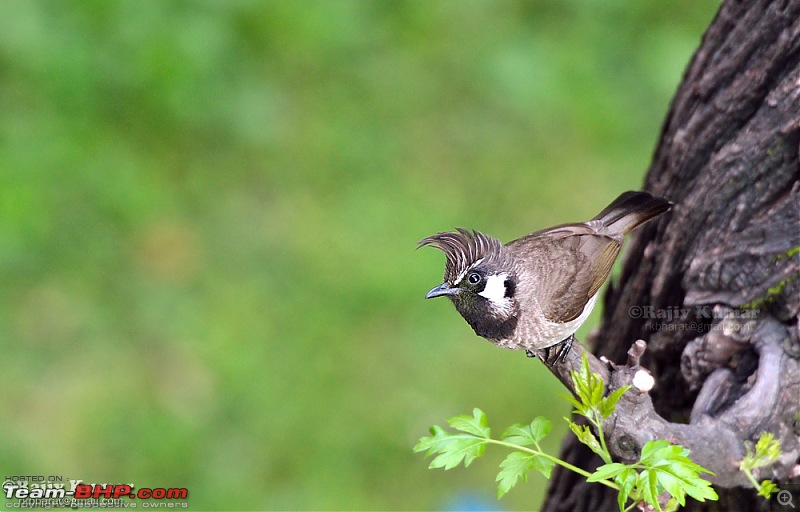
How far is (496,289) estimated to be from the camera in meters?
2.91

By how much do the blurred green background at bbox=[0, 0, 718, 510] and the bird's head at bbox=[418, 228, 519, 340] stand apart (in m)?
2.28

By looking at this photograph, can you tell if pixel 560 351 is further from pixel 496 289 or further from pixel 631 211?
pixel 631 211

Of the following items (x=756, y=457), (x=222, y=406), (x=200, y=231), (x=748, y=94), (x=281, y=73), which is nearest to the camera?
(x=756, y=457)

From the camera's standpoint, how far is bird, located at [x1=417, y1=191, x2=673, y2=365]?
279cm

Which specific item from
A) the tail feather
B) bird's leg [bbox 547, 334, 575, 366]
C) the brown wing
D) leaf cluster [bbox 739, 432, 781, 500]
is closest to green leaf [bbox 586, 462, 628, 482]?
leaf cluster [bbox 739, 432, 781, 500]

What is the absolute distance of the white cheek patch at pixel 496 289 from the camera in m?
2.87

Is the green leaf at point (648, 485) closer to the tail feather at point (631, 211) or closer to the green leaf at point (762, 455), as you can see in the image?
the green leaf at point (762, 455)

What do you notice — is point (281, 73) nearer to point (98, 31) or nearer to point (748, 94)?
point (98, 31)

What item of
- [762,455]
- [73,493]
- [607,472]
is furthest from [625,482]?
[73,493]

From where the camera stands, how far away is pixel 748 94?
2914 millimetres

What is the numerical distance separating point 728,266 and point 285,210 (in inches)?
136

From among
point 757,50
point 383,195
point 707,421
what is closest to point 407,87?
point 383,195

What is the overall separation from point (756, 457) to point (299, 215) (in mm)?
3712

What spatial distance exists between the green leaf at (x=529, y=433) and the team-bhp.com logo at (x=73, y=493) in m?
2.26
